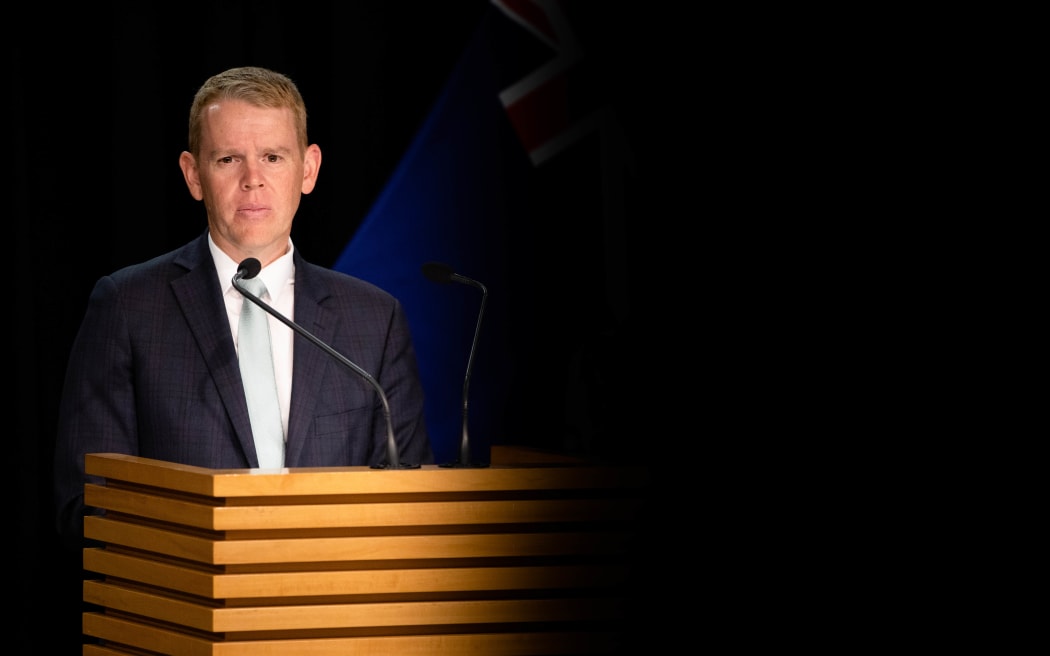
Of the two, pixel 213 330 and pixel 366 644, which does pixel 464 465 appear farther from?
pixel 213 330

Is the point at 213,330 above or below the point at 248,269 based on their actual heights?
below

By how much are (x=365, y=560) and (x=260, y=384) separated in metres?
0.91

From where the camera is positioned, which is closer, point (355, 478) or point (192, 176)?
point (355, 478)

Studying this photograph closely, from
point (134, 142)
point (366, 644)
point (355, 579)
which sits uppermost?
point (134, 142)

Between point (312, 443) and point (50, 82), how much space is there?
1430 millimetres

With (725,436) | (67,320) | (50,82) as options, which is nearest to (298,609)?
(725,436)

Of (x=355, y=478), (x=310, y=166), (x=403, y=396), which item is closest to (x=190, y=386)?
(x=403, y=396)

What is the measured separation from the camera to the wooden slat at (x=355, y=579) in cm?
209

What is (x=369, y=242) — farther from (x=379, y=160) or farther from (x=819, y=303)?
(x=819, y=303)

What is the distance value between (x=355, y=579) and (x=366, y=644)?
0.34 feet

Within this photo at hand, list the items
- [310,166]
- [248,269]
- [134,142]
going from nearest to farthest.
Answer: [248,269]
[310,166]
[134,142]

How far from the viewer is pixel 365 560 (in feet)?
7.06

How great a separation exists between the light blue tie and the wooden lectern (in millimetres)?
625

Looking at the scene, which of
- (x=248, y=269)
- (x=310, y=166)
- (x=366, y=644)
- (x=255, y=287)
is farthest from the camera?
(x=310, y=166)
